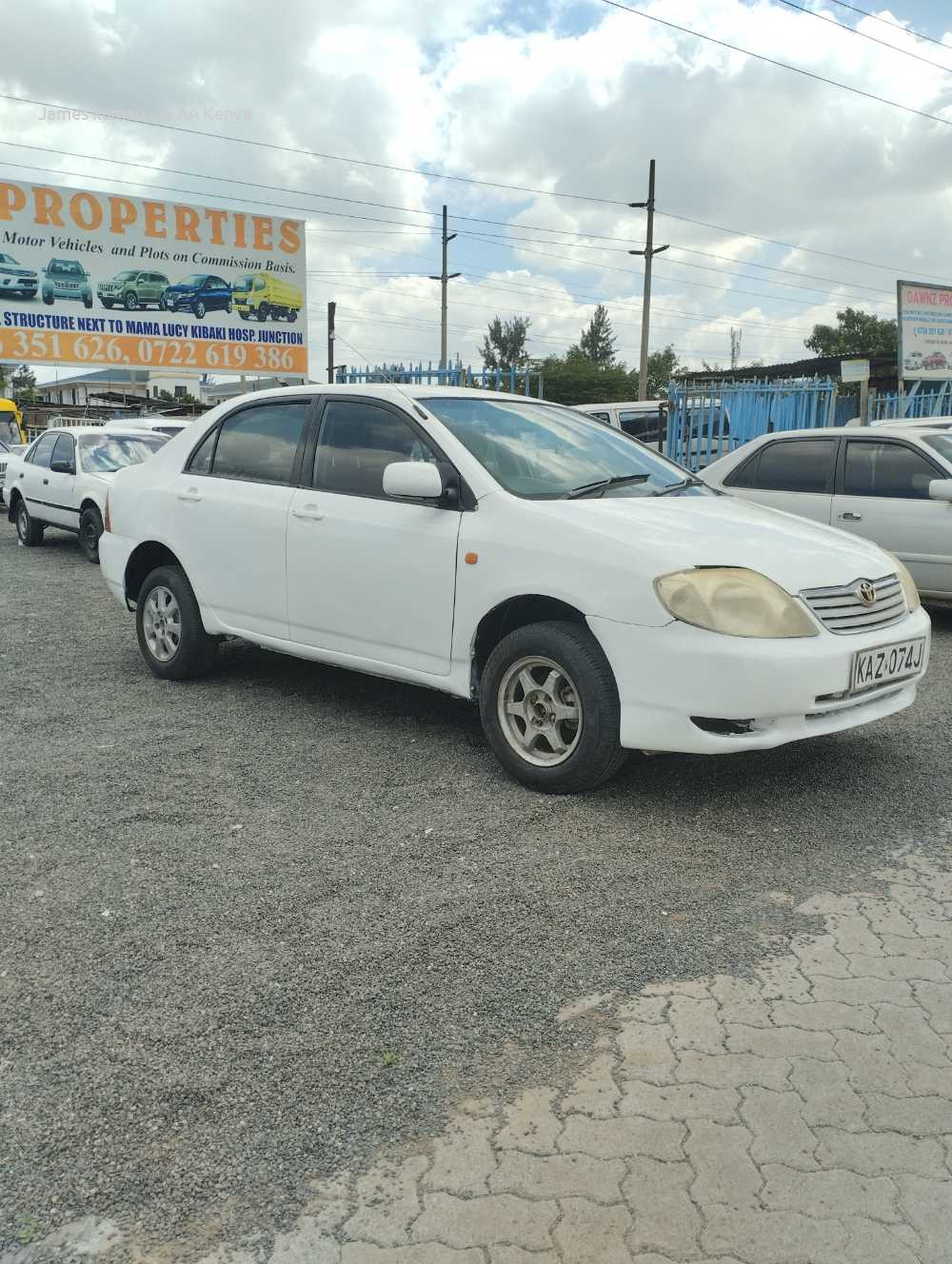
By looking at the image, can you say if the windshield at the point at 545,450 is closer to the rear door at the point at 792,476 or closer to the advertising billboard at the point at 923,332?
the rear door at the point at 792,476

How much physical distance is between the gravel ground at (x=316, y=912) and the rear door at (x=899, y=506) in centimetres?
265

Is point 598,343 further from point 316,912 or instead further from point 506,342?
point 316,912

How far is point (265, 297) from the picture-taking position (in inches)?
931

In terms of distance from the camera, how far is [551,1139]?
227cm

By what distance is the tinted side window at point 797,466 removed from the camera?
340 inches

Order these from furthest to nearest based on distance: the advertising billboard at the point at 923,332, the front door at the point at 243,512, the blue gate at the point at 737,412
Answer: the advertising billboard at the point at 923,332 → the blue gate at the point at 737,412 → the front door at the point at 243,512

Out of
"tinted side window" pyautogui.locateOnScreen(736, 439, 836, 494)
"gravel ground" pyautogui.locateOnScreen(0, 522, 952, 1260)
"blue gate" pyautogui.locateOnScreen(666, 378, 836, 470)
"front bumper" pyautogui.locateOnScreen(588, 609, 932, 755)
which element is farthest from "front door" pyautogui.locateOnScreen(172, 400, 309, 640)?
"blue gate" pyautogui.locateOnScreen(666, 378, 836, 470)

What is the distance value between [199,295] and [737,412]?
12.6 m

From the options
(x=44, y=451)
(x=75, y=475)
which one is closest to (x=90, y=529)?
(x=75, y=475)

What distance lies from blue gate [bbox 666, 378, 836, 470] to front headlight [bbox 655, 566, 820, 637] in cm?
1231

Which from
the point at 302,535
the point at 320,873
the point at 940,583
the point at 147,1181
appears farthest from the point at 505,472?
the point at 940,583

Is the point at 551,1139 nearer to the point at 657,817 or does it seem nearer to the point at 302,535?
the point at 657,817

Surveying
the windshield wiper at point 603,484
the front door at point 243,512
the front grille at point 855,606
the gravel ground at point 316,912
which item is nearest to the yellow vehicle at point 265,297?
the front door at point 243,512

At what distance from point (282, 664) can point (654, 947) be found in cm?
418
